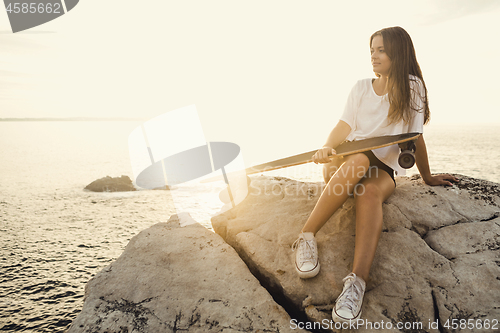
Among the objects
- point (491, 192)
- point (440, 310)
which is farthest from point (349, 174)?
point (491, 192)

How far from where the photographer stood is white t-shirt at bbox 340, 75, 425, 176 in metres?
2.72

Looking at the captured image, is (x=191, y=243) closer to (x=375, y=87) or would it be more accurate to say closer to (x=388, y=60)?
(x=375, y=87)

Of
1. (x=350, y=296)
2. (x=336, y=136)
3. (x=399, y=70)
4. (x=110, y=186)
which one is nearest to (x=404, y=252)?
(x=350, y=296)

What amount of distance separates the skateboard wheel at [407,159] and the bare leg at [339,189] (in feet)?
1.27

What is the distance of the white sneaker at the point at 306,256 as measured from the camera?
2.31 metres

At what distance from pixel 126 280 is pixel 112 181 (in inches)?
249

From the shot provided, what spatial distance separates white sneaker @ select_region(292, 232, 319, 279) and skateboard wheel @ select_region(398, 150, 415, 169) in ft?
3.63

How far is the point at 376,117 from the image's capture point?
2.86 m

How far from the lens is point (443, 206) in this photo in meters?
2.84

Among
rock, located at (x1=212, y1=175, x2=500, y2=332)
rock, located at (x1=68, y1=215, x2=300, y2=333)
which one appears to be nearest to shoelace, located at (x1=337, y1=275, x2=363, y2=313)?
rock, located at (x1=212, y1=175, x2=500, y2=332)

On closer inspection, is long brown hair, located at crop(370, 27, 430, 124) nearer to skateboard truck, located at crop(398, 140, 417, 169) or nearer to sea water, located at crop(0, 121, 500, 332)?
skateboard truck, located at crop(398, 140, 417, 169)

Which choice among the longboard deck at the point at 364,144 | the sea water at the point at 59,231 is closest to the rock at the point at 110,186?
the sea water at the point at 59,231

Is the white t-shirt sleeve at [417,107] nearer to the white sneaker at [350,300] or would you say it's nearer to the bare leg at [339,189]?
the bare leg at [339,189]

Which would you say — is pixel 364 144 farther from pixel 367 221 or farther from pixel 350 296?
pixel 350 296
